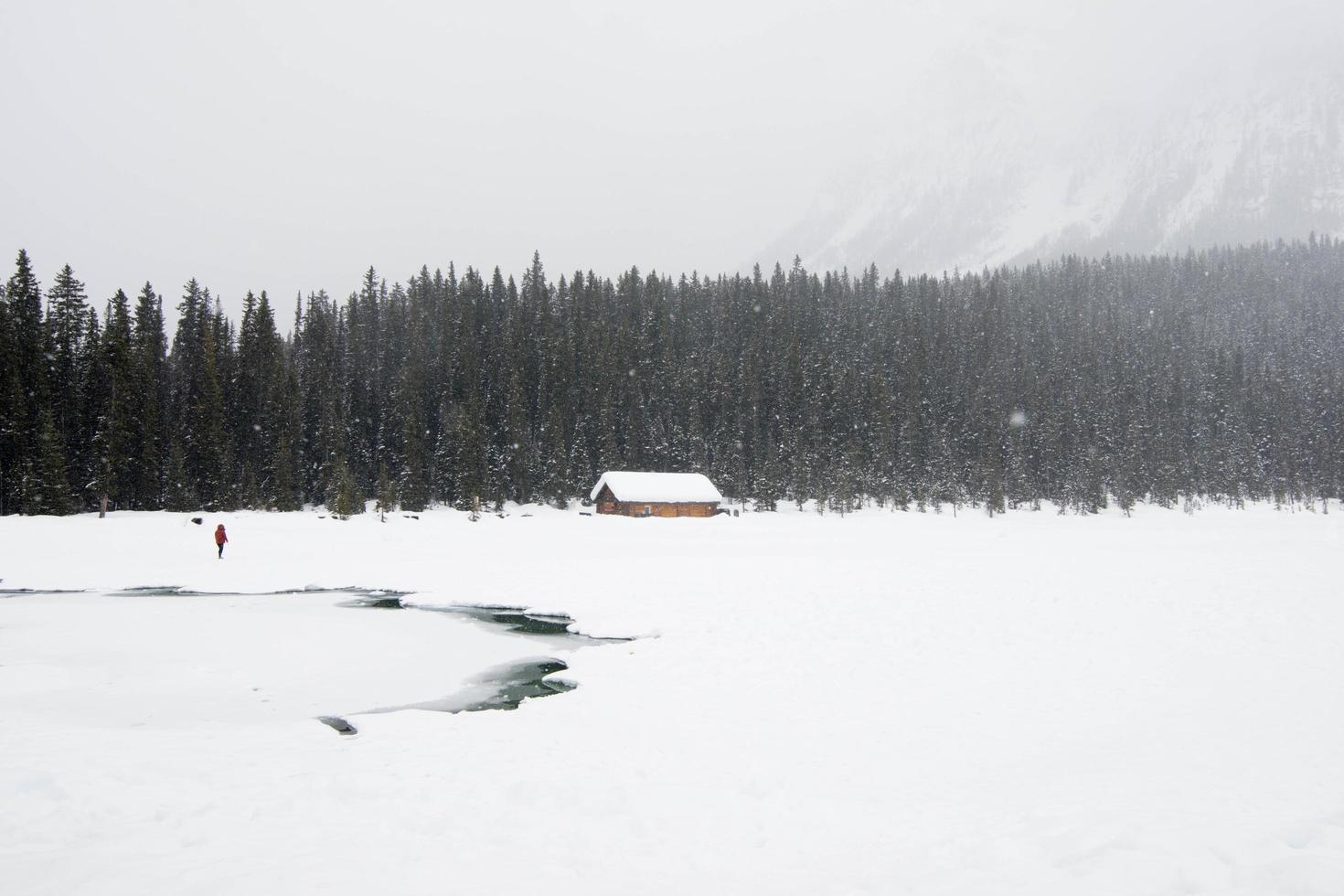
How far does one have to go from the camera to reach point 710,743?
411 inches

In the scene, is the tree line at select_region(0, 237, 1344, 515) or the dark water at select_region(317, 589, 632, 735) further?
the tree line at select_region(0, 237, 1344, 515)

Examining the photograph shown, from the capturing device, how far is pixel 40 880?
6203 millimetres

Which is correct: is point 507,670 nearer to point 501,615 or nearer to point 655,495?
point 501,615

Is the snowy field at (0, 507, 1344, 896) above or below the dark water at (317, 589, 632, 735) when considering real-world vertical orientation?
above

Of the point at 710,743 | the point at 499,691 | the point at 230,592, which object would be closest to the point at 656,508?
the point at 230,592

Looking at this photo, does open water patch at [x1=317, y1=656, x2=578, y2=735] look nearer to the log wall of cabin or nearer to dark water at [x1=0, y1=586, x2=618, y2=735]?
dark water at [x1=0, y1=586, x2=618, y2=735]

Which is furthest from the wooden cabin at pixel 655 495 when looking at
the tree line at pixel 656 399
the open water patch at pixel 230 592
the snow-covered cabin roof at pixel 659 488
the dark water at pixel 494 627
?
the dark water at pixel 494 627

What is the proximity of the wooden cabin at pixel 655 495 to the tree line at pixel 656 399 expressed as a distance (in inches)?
398

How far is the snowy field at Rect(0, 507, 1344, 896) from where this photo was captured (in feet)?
21.4

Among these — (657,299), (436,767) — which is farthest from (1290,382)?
(436,767)

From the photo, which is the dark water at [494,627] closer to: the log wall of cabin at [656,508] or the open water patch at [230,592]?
the open water patch at [230,592]

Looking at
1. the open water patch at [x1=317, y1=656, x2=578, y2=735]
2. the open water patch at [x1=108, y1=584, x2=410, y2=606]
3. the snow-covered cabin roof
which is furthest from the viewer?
the snow-covered cabin roof

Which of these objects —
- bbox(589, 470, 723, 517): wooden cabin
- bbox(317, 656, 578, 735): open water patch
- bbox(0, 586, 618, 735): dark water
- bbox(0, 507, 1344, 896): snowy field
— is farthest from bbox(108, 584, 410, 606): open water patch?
bbox(589, 470, 723, 517): wooden cabin

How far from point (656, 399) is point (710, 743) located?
8686cm
